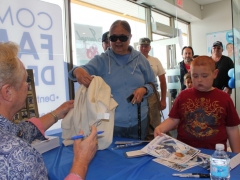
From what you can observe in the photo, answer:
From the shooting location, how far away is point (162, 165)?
3.66 ft

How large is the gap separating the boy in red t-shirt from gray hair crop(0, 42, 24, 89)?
96 cm

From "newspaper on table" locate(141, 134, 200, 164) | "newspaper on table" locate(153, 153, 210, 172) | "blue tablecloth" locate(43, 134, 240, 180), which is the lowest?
"blue tablecloth" locate(43, 134, 240, 180)

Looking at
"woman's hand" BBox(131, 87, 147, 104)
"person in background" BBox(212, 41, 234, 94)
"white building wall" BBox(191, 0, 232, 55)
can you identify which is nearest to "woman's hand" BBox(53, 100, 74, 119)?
"woman's hand" BBox(131, 87, 147, 104)

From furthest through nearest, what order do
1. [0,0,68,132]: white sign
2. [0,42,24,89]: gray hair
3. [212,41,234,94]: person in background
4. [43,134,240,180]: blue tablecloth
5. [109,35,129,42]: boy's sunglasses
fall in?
[212,41,234,94]: person in background
[0,0,68,132]: white sign
[109,35,129,42]: boy's sunglasses
[43,134,240,180]: blue tablecloth
[0,42,24,89]: gray hair

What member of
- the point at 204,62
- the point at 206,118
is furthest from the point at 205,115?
the point at 204,62

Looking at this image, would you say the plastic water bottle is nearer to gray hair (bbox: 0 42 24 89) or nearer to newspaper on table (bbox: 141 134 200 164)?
newspaper on table (bbox: 141 134 200 164)

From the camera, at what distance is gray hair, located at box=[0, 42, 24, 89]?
2.58ft

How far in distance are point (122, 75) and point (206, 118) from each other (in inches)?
27.3

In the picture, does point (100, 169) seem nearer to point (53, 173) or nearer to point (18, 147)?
point (53, 173)

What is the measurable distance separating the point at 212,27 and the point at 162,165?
22.2 ft

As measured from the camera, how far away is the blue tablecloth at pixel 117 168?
101cm

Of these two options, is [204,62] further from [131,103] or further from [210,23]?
[210,23]

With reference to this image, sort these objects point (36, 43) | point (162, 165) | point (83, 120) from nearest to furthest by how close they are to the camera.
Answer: point (162, 165) < point (83, 120) < point (36, 43)

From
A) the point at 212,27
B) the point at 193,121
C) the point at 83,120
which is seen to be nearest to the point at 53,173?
the point at 83,120
